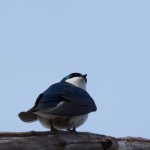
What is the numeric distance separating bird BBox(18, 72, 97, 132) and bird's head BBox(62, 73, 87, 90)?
86 cm

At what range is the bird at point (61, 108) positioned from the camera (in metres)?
3.98

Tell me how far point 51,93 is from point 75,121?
0.35 metres

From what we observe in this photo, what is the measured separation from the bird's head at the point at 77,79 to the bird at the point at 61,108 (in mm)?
857

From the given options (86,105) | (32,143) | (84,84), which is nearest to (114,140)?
(32,143)

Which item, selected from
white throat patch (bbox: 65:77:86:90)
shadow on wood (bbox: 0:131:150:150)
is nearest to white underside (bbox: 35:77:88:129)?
shadow on wood (bbox: 0:131:150:150)

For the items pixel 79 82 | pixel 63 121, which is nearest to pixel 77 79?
pixel 79 82

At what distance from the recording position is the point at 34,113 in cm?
400

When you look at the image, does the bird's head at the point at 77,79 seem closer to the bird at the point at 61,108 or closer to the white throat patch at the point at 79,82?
the white throat patch at the point at 79,82

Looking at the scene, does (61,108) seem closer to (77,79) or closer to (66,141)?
(66,141)

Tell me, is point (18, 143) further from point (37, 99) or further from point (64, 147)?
point (37, 99)

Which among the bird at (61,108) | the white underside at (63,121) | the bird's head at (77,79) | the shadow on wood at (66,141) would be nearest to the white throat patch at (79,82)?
the bird's head at (77,79)

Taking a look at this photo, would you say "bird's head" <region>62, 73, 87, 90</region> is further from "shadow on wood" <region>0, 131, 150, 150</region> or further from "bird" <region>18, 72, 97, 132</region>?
"shadow on wood" <region>0, 131, 150, 150</region>

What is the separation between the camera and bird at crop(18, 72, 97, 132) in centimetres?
398

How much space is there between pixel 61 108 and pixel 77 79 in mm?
1661
